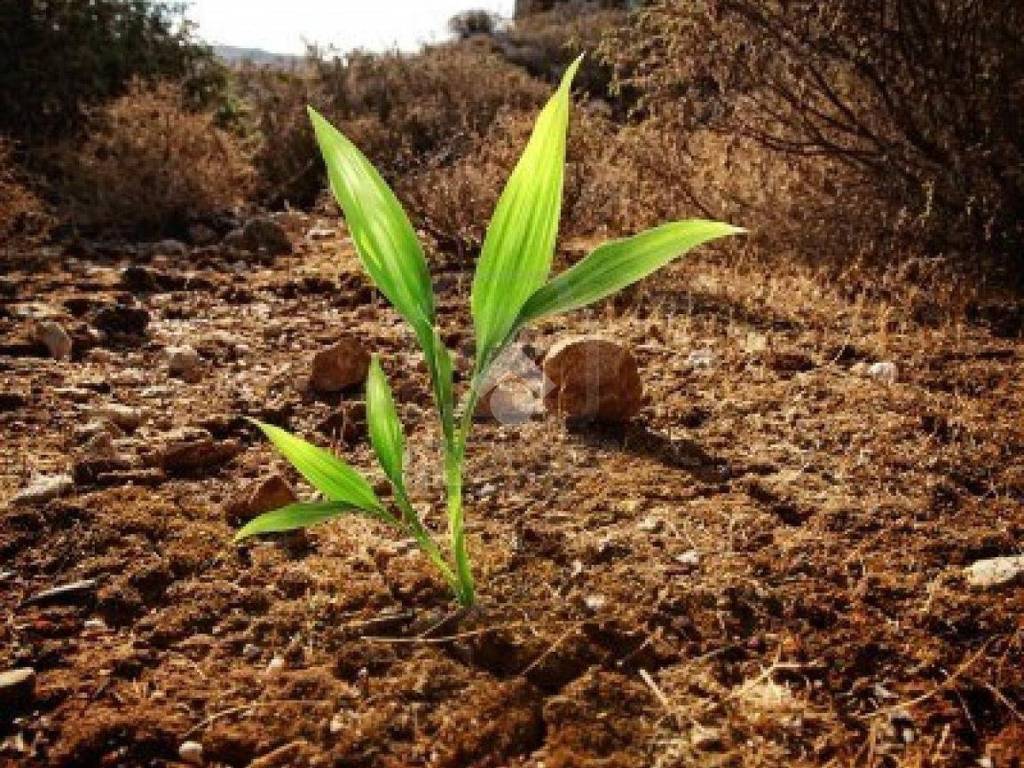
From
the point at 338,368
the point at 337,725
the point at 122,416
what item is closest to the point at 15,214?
the point at 122,416

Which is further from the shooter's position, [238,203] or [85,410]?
[238,203]

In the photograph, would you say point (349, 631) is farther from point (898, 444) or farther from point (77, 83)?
point (77, 83)

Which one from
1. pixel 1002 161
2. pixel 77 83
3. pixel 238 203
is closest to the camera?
pixel 1002 161

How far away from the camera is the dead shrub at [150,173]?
4031mm

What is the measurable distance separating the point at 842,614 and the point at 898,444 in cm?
55

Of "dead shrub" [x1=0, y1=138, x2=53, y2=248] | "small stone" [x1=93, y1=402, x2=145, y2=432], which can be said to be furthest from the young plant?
"dead shrub" [x1=0, y1=138, x2=53, y2=248]

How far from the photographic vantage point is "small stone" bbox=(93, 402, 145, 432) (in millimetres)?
1852

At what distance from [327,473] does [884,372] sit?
4.50 ft

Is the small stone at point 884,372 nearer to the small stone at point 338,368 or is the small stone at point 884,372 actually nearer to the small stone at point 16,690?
the small stone at point 338,368

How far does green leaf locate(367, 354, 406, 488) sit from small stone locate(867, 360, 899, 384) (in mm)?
1218

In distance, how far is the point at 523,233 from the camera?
40.9 inches

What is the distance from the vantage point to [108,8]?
530 centimetres

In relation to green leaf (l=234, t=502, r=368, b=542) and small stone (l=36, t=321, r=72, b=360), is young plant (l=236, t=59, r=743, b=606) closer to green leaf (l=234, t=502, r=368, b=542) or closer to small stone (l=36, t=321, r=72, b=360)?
green leaf (l=234, t=502, r=368, b=542)

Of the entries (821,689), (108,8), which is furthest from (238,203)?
(821,689)
